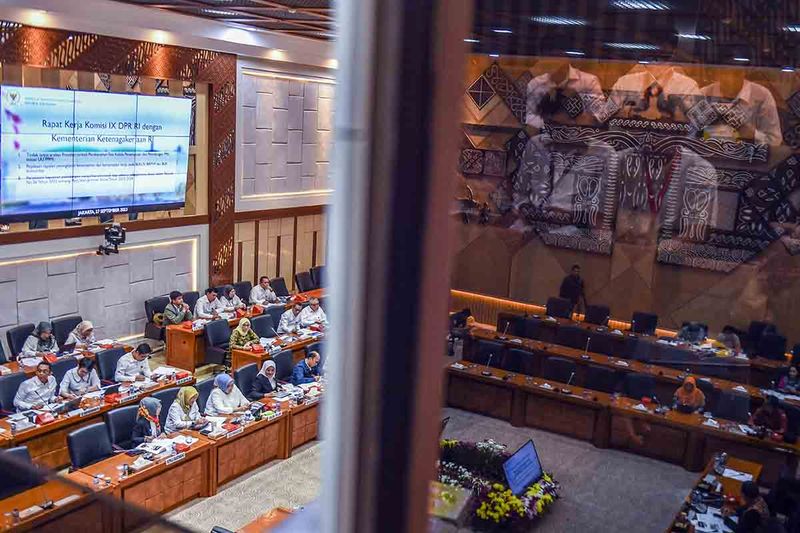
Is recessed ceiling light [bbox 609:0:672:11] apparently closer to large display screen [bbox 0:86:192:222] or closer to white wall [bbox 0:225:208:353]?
large display screen [bbox 0:86:192:222]

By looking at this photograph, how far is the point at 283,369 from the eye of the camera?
7.97 metres

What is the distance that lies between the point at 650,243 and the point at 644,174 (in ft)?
0.25

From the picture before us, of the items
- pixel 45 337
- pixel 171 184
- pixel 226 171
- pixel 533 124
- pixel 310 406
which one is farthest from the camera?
pixel 226 171

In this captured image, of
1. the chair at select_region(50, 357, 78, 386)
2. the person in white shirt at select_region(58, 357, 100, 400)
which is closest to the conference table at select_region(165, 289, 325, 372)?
the chair at select_region(50, 357, 78, 386)

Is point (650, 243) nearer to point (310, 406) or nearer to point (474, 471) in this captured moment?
point (474, 471)

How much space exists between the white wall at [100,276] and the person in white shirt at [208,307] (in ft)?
2.59

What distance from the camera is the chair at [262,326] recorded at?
9.00 meters

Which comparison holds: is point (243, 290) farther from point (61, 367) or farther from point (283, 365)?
point (61, 367)

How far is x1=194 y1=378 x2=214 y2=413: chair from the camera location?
684 cm

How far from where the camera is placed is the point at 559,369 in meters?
1.04

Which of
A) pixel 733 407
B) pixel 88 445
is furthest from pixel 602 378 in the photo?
pixel 88 445

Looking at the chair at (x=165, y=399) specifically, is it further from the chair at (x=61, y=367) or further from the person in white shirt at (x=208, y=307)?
the person in white shirt at (x=208, y=307)

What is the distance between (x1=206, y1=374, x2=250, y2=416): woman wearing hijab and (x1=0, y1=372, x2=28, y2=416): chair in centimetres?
156

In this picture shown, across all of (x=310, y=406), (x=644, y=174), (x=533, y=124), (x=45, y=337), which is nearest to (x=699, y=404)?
(x=644, y=174)
